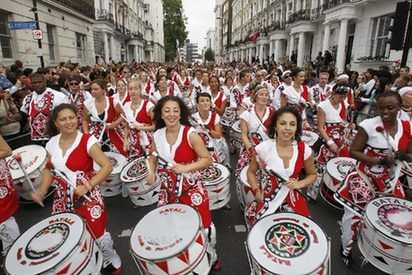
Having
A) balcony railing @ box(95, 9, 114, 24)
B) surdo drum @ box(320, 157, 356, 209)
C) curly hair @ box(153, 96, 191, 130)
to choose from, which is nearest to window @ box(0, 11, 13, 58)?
curly hair @ box(153, 96, 191, 130)

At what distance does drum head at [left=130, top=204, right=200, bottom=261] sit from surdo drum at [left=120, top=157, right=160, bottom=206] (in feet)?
6.00

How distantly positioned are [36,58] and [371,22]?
1764 centimetres

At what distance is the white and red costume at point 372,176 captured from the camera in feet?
10.0

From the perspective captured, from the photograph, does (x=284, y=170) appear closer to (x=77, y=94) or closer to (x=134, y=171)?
(x=134, y=171)

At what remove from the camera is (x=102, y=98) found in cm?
550

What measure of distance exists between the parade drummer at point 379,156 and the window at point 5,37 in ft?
45.5

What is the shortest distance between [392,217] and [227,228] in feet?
6.98

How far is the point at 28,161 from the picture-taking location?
4234 millimetres

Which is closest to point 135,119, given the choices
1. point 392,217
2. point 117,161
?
point 117,161

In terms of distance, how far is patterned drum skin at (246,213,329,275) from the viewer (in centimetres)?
212

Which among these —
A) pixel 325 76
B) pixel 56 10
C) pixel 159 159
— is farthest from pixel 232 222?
pixel 56 10

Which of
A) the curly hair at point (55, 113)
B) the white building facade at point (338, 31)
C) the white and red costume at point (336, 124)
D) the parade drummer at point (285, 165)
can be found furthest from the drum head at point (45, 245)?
the white building facade at point (338, 31)

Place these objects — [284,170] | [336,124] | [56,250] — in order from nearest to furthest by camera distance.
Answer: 1. [56,250]
2. [284,170]
3. [336,124]

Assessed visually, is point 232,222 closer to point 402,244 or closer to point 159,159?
point 159,159
